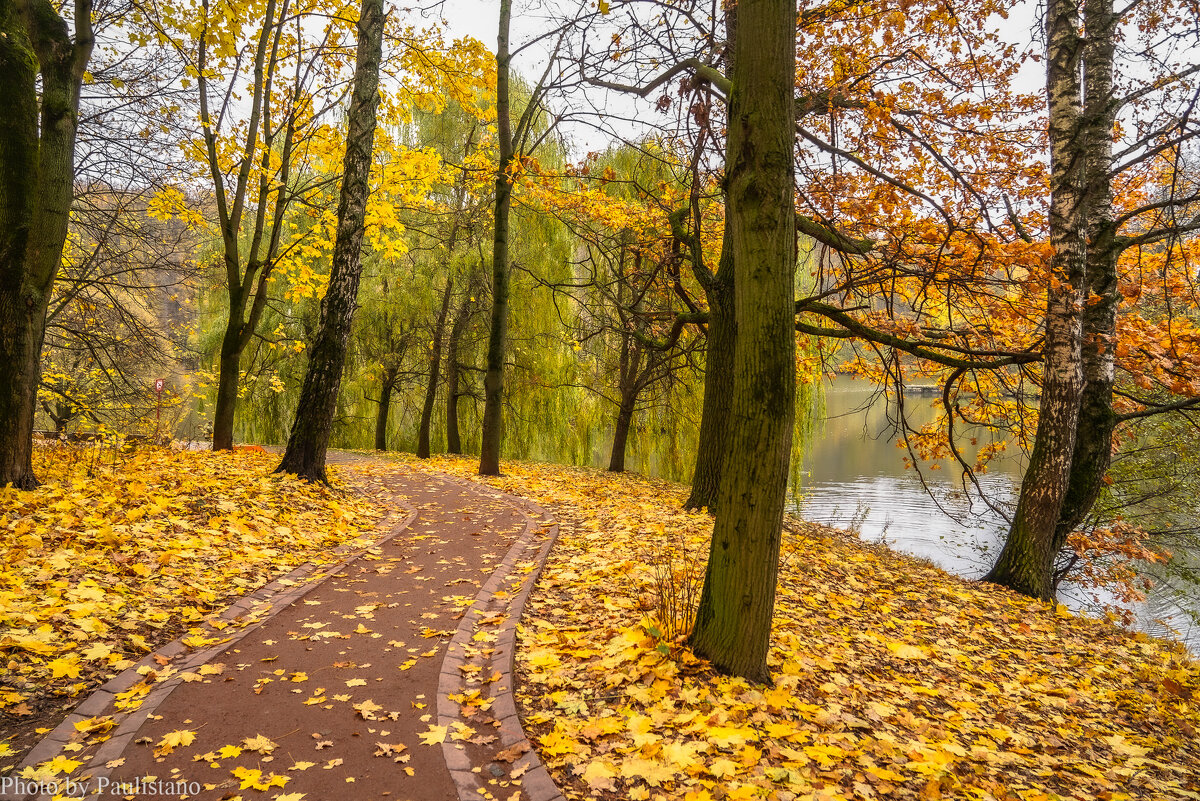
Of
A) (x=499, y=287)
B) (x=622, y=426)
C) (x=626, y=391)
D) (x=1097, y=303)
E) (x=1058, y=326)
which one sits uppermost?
(x=499, y=287)

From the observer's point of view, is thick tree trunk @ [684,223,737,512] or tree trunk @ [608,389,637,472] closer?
thick tree trunk @ [684,223,737,512]

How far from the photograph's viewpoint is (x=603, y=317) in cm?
1145

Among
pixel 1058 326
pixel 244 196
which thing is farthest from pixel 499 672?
pixel 244 196

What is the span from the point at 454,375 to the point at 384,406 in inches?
99.8

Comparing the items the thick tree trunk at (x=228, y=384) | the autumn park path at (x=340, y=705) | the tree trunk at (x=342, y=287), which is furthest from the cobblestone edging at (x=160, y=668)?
the thick tree trunk at (x=228, y=384)

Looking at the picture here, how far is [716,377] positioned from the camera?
6742mm

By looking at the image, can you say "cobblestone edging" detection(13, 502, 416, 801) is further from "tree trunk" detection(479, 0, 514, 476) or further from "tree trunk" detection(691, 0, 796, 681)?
"tree trunk" detection(479, 0, 514, 476)

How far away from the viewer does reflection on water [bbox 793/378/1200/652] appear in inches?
403

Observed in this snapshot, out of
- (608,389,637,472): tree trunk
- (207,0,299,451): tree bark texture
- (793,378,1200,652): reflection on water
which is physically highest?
(207,0,299,451): tree bark texture

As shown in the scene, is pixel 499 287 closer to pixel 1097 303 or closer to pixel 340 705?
pixel 340 705

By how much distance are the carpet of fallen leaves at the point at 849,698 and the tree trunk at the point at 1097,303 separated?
5.42 ft

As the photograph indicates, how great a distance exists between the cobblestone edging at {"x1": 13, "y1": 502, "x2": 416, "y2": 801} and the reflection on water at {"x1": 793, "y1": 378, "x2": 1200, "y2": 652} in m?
5.13

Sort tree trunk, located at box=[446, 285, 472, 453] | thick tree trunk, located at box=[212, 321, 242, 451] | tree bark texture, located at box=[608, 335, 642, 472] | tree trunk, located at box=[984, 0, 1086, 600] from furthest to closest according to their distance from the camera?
tree trunk, located at box=[446, 285, 472, 453], tree bark texture, located at box=[608, 335, 642, 472], thick tree trunk, located at box=[212, 321, 242, 451], tree trunk, located at box=[984, 0, 1086, 600]

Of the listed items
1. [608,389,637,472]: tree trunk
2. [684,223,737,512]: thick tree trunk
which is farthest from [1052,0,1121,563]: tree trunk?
[608,389,637,472]: tree trunk
